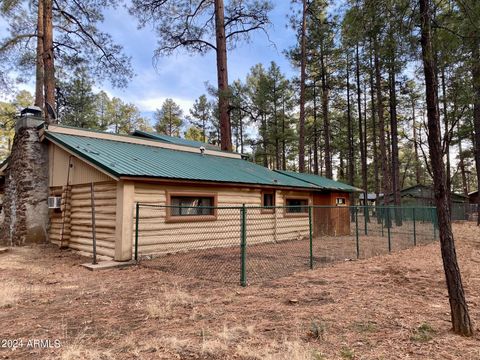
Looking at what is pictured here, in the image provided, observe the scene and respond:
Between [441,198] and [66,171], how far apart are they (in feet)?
32.0

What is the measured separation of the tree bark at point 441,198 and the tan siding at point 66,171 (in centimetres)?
714

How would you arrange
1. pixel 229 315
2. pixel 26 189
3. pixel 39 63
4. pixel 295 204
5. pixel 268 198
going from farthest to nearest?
pixel 39 63, pixel 295 204, pixel 268 198, pixel 26 189, pixel 229 315

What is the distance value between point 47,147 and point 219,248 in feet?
21.6

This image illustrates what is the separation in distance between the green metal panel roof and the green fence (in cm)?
98

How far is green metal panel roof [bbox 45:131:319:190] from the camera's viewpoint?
8.44 m

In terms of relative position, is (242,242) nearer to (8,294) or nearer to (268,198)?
(8,294)

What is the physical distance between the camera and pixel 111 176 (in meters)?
7.80

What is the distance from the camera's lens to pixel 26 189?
33.4 feet

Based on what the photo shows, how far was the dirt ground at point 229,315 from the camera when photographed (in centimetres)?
333

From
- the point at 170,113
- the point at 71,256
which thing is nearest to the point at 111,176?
the point at 71,256

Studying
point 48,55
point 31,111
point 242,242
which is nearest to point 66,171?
point 31,111

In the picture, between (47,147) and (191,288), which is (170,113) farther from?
(191,288)

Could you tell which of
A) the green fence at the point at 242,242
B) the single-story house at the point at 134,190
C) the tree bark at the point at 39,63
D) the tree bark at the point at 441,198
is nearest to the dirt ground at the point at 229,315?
the tree bark at the point at 441,198

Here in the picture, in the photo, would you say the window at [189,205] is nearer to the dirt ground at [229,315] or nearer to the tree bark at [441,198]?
the dirt ground at [229,315]
